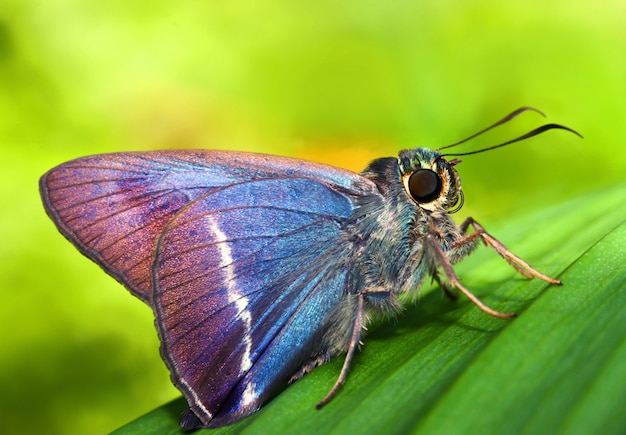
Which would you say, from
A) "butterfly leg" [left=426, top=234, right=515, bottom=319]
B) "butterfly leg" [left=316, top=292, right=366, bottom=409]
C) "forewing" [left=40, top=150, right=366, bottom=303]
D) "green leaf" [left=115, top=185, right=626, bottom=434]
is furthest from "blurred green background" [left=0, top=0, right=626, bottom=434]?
"butterfly leg" [left=316, top=292, right=366, bottom=409]

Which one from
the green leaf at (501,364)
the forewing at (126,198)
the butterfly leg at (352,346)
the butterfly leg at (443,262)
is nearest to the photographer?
the green leaf at (501,364)

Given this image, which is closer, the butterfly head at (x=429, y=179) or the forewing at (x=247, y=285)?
the forewing at (x=247, y=285)

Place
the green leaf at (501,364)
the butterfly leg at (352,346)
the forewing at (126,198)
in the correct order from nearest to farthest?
the green leaf at (501,364), the butterfly leg at (352,346), the forewing at (126,198)

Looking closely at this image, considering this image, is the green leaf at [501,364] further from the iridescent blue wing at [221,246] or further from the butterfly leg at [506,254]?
the iridescent blue wing at [221,246]

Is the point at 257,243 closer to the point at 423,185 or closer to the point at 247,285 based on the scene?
the point at 247,285

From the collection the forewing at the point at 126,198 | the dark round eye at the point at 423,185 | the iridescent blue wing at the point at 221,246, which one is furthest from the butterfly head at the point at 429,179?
the forewing at the point at 126,198

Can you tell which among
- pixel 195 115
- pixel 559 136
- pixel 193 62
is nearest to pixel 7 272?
pixel 195 115

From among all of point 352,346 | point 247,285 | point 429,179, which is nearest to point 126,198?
point 247,285
